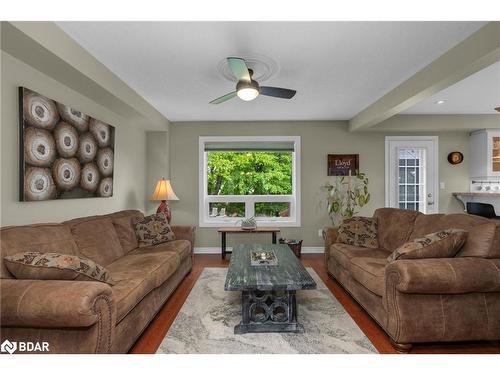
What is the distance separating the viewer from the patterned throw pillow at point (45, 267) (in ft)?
5.26

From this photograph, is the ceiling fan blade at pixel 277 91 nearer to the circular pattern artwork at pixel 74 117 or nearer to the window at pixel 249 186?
the circular pattern artwork at pixel 74 117

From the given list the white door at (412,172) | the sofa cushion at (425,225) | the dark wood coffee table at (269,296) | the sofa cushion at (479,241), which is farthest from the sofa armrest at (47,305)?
the white door at (412,172)

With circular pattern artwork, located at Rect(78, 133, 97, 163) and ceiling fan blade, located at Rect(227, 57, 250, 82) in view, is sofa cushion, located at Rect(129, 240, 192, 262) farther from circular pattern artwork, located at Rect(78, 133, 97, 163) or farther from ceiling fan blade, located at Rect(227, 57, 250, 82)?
ceiling fan blade, located at Rect(227, 57, 250, 82)

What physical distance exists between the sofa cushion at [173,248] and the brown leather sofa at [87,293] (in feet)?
0.12

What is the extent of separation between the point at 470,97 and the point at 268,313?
398 cm

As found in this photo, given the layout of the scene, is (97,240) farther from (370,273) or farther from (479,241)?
(479,241)

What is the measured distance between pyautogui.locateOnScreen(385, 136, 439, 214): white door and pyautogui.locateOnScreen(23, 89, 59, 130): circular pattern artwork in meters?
4.97

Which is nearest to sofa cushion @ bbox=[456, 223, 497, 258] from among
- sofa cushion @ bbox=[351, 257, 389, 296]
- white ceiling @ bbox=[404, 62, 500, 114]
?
sofa cushion @ bbox=[351, 257, 389, 296]

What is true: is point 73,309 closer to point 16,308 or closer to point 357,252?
point 16,308

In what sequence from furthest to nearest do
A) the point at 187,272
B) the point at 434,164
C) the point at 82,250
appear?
the point at 434,164 → the point at 187,272 → the point at 82,250
